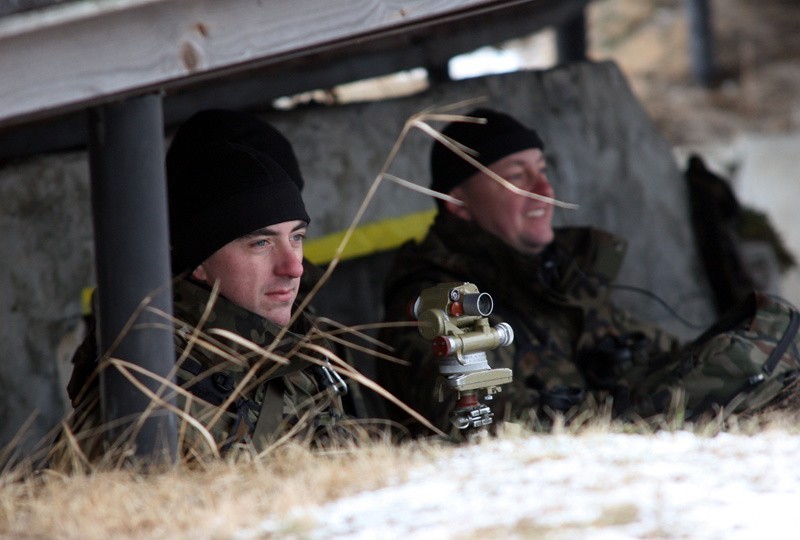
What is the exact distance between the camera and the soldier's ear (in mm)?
4922

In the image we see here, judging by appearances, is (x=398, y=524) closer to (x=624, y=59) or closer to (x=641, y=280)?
(x=641, y=280)

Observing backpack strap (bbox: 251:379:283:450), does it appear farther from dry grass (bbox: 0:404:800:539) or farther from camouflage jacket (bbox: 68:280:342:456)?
dry grass (bbox: 0:404:800:539)

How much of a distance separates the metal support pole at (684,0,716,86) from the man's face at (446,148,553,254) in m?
7.61

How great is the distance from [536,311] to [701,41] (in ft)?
26.9

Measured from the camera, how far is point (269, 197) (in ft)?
11.8

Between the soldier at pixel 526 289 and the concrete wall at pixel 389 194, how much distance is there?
3.62 feet

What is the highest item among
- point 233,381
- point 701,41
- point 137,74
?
point 701,41

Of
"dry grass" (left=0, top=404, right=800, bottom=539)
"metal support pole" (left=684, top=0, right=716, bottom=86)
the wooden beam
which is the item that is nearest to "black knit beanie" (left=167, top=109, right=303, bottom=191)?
"dry grass" (left=0, top=404, right=800, bottom=539)

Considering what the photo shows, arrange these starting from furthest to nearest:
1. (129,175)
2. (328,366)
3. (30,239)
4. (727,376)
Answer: (30,239) → (727,376) → (328,366) → (129,175)

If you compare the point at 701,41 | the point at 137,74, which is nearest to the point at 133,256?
the point at 137,74

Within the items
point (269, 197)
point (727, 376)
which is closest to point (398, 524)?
point (269, 197)

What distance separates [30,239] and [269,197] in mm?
2181

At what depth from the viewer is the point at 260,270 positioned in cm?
361

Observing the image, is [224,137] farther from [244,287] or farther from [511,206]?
[511,206]
